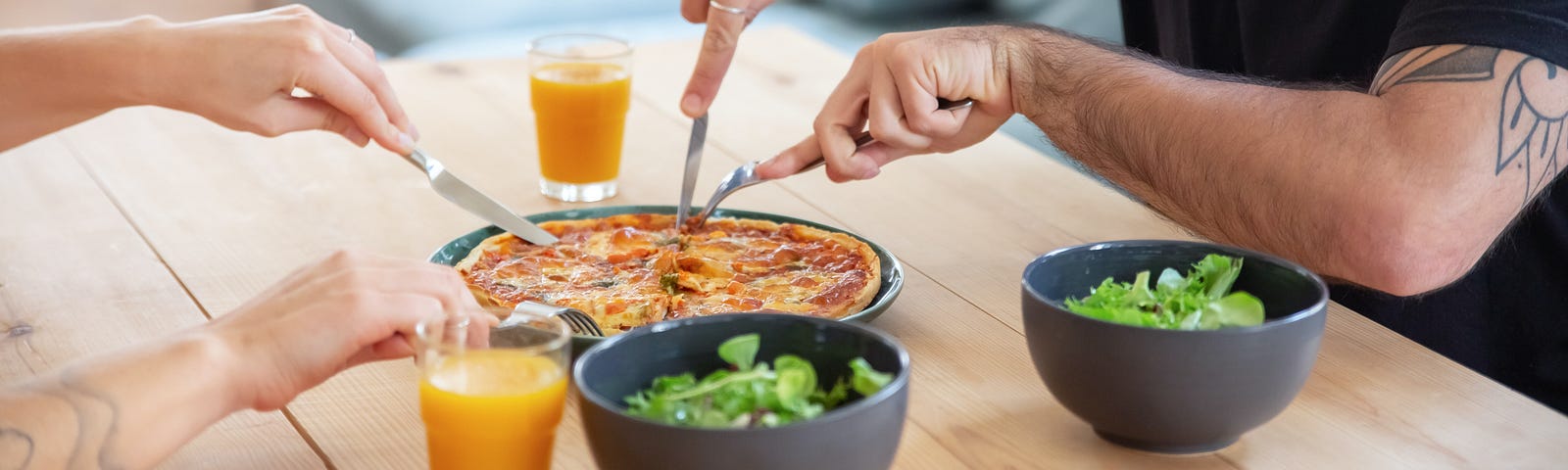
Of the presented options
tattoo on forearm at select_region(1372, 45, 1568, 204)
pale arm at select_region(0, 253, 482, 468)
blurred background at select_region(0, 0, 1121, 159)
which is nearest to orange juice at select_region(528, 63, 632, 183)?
pale arm at select_region(0, 253, 482, 468)

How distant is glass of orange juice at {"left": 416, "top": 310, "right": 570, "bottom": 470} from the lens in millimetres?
857

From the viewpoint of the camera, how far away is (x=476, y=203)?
4.59ft

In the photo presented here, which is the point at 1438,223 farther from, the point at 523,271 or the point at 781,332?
the point at 523,271

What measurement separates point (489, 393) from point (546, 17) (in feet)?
10.4

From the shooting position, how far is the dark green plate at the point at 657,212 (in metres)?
1.20

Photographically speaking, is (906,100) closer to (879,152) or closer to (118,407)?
(879,152)

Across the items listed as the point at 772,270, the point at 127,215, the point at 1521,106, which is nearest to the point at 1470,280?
the point at 1521,106

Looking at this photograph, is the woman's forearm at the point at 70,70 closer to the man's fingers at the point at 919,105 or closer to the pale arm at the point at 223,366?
the pale arm at the point at 223,366

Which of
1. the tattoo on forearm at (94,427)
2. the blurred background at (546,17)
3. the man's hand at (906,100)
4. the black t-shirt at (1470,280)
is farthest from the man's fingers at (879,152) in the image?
the blurred background at (546,17)

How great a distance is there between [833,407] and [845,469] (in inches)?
3.0

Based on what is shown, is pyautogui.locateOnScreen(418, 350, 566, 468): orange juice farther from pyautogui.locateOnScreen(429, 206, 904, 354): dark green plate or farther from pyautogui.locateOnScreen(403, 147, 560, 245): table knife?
pyautogui.locateOnScreen(403, 147, 560, 245): table knife

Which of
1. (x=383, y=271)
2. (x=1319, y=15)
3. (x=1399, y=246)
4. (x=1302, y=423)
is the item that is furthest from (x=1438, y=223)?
(x=383, y=271)

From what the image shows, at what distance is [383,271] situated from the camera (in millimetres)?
1006

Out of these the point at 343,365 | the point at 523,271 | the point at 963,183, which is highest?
the point at 343,365
